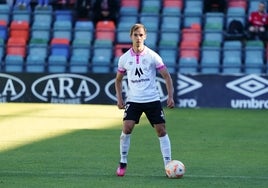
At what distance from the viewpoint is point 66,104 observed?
923 inches

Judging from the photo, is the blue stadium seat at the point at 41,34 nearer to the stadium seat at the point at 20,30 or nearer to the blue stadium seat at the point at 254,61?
the stadium seat at the point at 20,30

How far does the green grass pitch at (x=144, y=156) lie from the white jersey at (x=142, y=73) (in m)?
1.07

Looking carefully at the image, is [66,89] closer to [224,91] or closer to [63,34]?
[63,34]

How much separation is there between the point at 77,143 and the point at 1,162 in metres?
2.93

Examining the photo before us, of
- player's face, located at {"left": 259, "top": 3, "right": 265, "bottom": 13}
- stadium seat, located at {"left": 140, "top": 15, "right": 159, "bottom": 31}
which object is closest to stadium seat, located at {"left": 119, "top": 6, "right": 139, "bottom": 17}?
stadium seat, located at {"left": 140, "top": 15, "right": 159, "bottom": 31}

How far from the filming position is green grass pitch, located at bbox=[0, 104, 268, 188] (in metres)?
10.3

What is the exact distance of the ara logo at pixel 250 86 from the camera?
22.9 m

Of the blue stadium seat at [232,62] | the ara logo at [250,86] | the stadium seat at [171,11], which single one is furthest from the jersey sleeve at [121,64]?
the stadium seat at [171,11]

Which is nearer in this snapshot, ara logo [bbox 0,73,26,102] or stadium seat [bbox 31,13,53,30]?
ara logo [bbox 0,73,26,102]

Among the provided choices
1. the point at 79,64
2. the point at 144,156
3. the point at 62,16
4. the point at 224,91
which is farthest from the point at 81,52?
the point at 144,156

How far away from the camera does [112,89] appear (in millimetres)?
23391

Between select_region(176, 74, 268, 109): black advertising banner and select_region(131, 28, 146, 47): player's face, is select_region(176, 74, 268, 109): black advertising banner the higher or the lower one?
the lower one

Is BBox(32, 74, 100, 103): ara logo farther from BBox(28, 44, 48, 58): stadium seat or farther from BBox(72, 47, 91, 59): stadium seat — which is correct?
BBox(28, 44, 48, 58): stadium seat

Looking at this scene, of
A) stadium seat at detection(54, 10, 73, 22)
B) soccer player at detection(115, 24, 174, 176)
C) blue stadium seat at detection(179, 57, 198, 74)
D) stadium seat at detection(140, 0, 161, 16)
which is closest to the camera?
soccer player at detection(115, 24, 174, 176)
